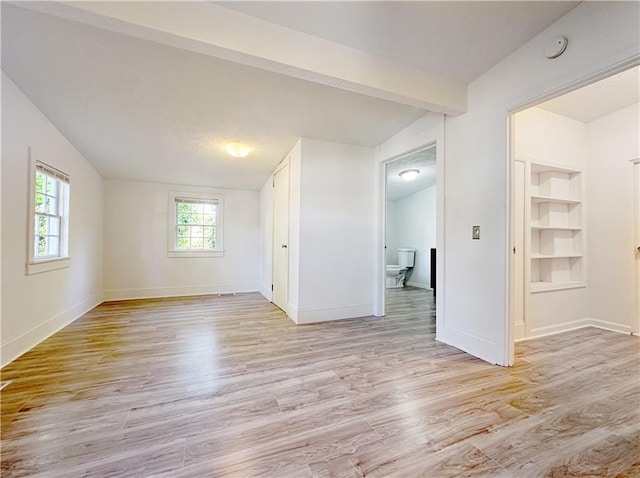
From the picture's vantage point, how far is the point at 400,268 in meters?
6.27

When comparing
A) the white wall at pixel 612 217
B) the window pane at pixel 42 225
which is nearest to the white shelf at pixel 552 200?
the white wall at pixel 612 217

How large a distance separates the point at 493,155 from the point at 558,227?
1711 mm

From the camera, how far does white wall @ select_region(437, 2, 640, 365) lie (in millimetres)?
1793

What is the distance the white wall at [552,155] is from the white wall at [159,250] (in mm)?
4621

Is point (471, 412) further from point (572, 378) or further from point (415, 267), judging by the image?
point (415, 267)

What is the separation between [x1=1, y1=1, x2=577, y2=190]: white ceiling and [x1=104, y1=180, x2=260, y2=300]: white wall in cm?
153

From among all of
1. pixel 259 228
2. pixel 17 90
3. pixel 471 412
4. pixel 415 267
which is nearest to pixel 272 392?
pixel 471 412

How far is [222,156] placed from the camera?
13.7ft

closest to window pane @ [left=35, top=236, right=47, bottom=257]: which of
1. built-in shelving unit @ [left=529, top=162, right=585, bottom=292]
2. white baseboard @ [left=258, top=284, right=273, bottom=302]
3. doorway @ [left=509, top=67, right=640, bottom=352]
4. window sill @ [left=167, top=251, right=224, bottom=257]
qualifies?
window sill @ [left=167, top=251, right=224, bottom=257]

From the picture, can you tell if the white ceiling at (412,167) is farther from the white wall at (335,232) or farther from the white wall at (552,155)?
the white wall at (552,155)

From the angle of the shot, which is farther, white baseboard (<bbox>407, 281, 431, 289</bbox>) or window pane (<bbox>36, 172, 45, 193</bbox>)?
white baseboard (<bbox>407, 281, 431, 289</bbox>)

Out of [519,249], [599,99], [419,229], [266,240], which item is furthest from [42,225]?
[419,229]

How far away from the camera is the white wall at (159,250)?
4891mm

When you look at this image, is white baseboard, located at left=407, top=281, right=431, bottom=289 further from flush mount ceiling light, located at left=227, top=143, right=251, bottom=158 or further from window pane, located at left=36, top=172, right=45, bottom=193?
window pane, located at left=36, top=172, right=45, bottom=193
